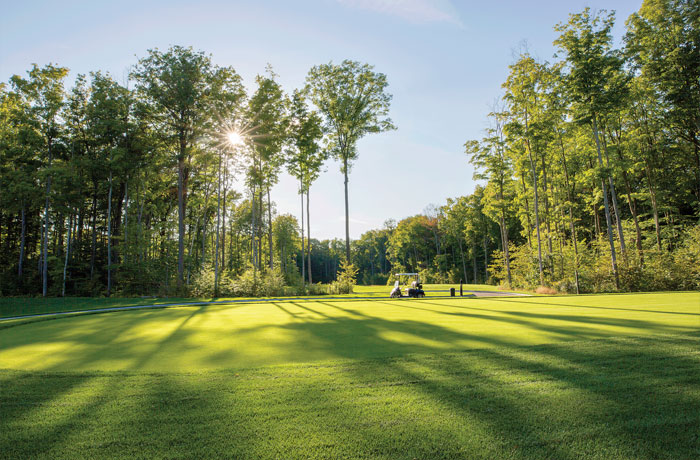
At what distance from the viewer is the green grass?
241 cm

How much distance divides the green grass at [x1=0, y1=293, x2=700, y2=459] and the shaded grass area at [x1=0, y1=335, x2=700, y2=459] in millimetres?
15

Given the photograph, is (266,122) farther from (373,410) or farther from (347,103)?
(373,410)

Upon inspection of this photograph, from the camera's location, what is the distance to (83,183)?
24.1m

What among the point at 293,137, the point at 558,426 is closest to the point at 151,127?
the point at 293,137

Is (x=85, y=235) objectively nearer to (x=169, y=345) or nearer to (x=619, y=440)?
(x=169, y=345)

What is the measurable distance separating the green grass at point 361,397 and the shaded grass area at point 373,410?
15 mm

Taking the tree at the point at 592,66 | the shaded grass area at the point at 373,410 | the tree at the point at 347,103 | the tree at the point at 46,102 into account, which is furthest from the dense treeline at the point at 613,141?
the tree at the point at 46,102

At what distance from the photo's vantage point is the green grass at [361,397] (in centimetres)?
241

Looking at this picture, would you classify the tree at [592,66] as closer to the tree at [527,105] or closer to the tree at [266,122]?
the tree at [527,105]

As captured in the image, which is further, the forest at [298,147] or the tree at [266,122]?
the tree at [266,122]

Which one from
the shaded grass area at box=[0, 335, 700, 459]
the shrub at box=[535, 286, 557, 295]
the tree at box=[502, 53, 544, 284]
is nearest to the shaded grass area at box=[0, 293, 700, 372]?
the shaded grass area at box=[0, 335, 700, 459]

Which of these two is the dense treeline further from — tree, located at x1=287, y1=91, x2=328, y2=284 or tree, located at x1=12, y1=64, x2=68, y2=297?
tree, located at x1=12, y1=64, x2=68, y2=297

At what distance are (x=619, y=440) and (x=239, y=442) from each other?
3.00m

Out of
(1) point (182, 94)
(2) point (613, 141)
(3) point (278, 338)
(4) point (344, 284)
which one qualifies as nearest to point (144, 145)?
(1) point (182, 94)
